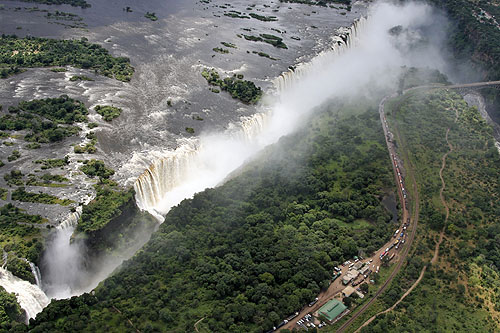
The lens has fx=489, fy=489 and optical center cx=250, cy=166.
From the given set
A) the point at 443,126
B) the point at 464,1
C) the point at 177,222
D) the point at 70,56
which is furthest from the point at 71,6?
the point at 464,1

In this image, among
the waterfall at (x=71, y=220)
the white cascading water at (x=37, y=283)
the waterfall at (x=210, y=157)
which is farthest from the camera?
the waterfall at (x=210, y=157)

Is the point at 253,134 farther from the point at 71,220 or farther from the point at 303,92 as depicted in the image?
the point at 71,220

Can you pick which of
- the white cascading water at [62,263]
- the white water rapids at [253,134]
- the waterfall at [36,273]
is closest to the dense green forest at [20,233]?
the waterfall at [36,273]

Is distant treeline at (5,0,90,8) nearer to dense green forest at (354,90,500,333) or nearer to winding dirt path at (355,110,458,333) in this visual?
dense green forest at (354,90,500,333)

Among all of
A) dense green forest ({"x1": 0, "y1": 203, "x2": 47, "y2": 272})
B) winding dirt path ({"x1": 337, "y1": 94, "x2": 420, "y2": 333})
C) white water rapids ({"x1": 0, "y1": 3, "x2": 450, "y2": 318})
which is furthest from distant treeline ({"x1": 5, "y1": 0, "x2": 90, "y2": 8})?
dense green forest ({"x1": 0, "y1": 203, "x2": 47, "y2": 272})

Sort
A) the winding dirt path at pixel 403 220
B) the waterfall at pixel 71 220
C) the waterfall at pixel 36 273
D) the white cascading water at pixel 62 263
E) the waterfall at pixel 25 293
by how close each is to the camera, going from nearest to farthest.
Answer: the waterfall at pixel 25 293 < the waterfall at pixel 36 273 < the winding dirt path at pixel 403 220 < the white cascading water at pixel 62 263 < the waterfall at pixel 71 220

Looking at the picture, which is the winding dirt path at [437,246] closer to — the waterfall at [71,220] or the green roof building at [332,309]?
the green roof building at [332,309]

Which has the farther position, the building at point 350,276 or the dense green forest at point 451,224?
the building at point 350,276
